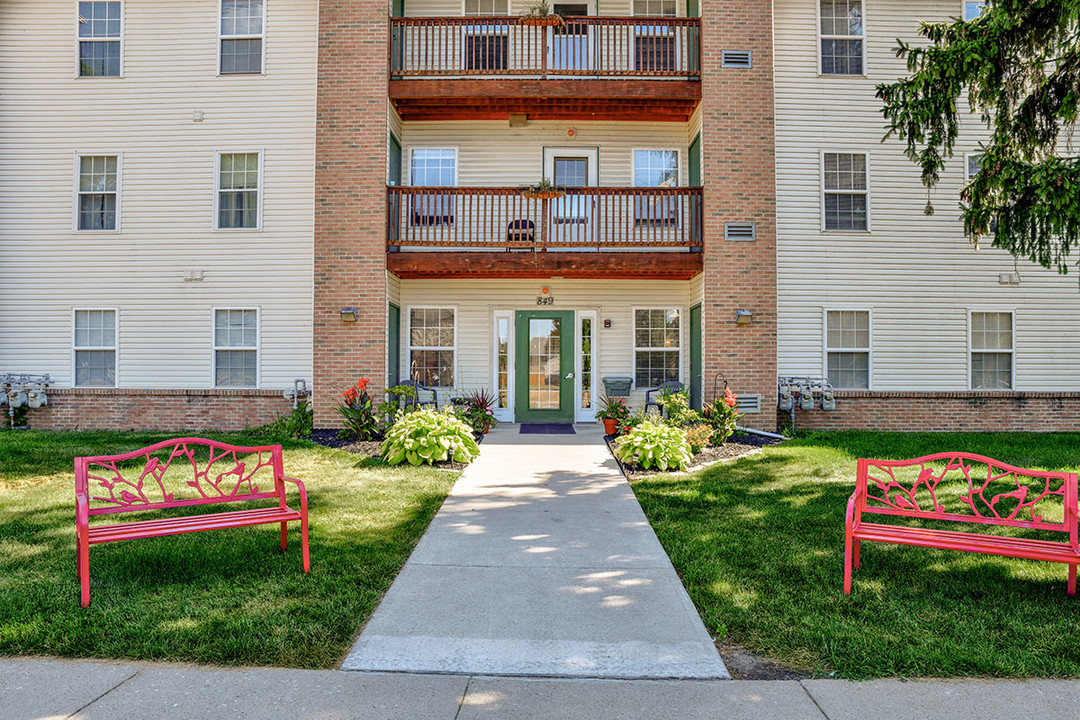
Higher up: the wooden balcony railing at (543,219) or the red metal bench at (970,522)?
the wooden balcony railing at (543,219)

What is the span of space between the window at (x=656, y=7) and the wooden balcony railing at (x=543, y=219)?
158 inches

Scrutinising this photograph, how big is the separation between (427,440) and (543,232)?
15.9 feet

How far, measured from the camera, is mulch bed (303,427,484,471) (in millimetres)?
9125

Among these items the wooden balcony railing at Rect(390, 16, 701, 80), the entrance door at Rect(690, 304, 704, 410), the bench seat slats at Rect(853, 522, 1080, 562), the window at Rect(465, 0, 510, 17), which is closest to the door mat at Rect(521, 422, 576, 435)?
the entrance door at Rect(690, 304, 704, 410)

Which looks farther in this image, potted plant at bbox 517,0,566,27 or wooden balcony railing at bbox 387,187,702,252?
wooden balcony railing at bbox 387,187,702,252

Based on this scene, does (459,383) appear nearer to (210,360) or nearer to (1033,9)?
(210,360)

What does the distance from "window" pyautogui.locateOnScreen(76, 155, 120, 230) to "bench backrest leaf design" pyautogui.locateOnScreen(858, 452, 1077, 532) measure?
13.9 m

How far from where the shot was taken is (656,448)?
28.7ft

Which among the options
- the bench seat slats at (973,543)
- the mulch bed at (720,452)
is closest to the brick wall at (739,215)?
the mulch bed at (720,452)

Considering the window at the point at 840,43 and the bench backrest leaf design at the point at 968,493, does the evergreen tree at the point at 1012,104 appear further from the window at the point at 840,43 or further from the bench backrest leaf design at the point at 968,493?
the window at the point at 840,43

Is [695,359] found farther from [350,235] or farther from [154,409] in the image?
[154,409]

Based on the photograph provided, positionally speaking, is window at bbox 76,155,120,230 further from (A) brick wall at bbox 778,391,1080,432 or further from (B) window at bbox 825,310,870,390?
(A) brick wall at bbox 778,391,1080,432

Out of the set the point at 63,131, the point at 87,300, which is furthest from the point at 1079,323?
the point at 63,131

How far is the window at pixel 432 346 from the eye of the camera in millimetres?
13492
